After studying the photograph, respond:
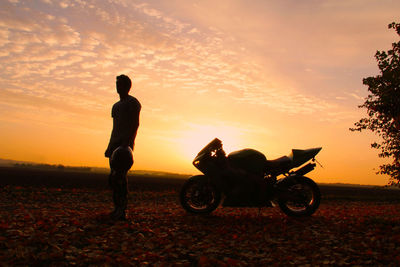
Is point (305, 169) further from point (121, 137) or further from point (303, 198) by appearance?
point (121, 137)

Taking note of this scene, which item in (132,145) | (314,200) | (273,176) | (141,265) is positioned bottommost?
(141,265)

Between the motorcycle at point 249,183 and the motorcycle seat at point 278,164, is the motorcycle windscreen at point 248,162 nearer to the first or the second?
the motorcycle at point 249,183

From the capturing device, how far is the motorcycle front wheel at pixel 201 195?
28.2ft

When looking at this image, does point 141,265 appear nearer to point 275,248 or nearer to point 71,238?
point 71,238

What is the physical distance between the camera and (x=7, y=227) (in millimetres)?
6605

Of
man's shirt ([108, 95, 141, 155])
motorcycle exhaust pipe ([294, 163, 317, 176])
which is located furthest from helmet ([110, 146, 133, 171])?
motorcycle exhaust pipe ([294, 163, 317, 176])

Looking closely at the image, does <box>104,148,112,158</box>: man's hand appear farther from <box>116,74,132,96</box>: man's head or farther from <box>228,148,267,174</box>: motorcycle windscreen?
<box>228,148,267,174</box>: motorcycle windscreen

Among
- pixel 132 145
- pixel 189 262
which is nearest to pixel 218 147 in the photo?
pixel 132 145

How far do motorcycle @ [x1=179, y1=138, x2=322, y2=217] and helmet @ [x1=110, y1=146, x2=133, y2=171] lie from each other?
1.80 m

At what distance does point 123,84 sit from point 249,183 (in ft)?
13.4

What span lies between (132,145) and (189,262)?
3.46 meters

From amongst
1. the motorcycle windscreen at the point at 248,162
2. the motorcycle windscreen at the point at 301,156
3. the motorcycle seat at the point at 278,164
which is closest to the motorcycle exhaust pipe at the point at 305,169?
the motorcycle windscreen at the point at 301,156

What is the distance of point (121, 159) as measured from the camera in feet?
24.9

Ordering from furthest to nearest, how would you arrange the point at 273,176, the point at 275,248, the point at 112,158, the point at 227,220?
1. the point at 273,176
2. the point at 227,220
3. the point at 112,158
4. the point at 275,248
